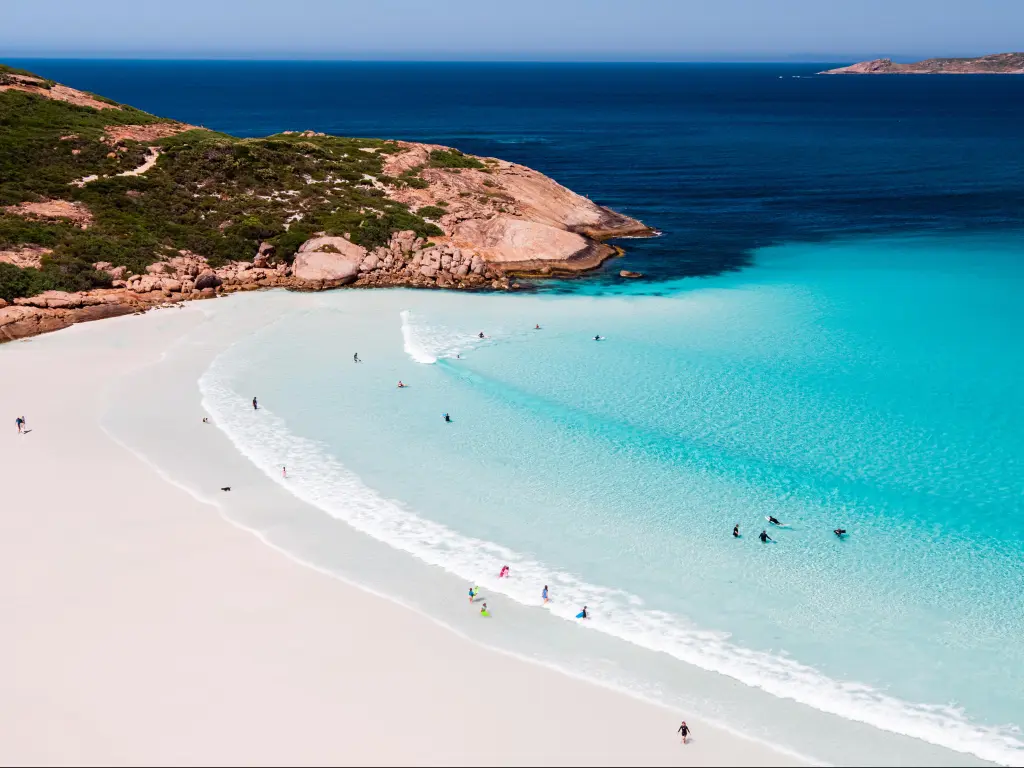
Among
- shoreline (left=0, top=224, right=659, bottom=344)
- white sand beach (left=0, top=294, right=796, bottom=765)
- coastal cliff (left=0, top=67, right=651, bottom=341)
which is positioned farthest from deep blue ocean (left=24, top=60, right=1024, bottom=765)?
coastal cliff (left=0, top=67, right=651, bottom=341)

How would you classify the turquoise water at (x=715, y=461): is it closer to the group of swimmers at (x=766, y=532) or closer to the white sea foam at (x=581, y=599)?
the white sea foam at (x=581, y=599)

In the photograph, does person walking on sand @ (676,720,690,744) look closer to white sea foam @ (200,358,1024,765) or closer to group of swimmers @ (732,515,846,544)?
white sea foam @ (200,358,1024,765)

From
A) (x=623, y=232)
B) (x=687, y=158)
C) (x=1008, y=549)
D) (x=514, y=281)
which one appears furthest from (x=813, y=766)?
(x=687, y=158)

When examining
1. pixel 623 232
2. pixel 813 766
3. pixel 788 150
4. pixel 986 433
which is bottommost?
pixel 813 766

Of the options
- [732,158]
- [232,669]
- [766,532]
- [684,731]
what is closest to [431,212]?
[766,532]

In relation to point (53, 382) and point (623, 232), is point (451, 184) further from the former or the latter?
point (53, 382)

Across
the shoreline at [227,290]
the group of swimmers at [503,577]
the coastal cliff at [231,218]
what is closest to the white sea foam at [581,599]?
the group of swimmers at [503,577]
